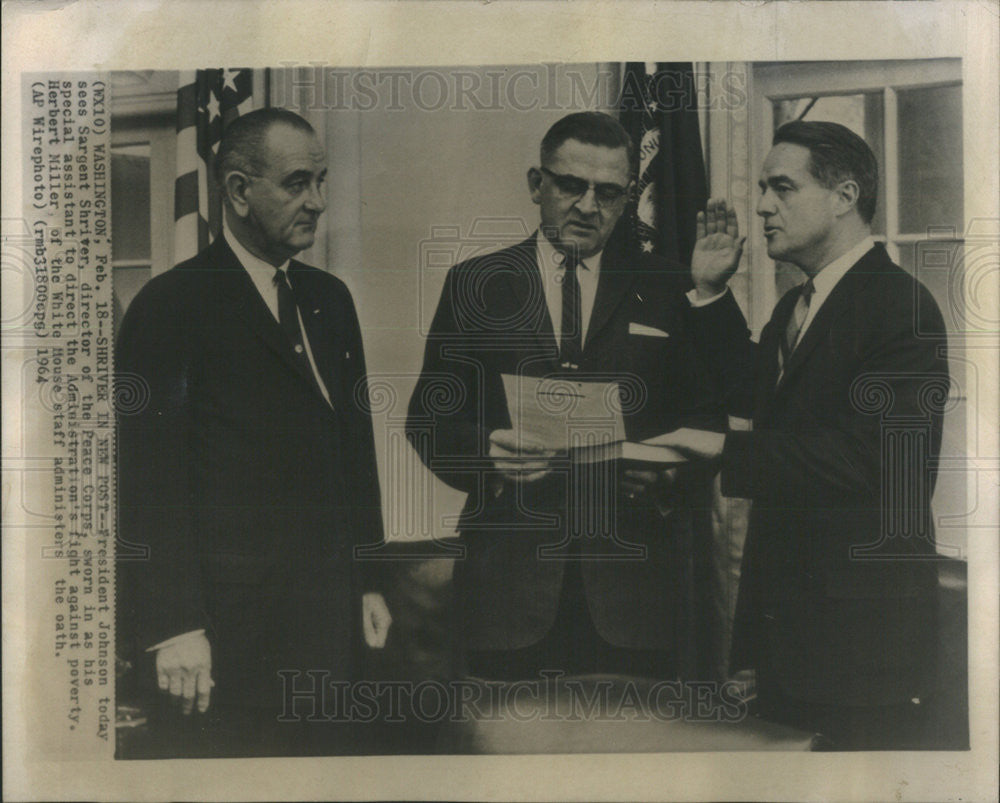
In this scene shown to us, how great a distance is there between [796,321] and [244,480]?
1.63m

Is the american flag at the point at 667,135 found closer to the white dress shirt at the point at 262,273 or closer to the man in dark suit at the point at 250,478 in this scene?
the man in dark suit at the point at 250,478

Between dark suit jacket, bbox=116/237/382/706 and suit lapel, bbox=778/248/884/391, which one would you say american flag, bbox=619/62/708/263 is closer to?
suit lapel, bbox=778/248/884/391

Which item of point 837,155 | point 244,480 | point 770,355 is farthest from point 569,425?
point 837,155

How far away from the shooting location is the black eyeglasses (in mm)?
2449

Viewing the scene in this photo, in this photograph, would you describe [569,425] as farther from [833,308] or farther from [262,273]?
[262,273]

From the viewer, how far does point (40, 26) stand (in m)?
2.46

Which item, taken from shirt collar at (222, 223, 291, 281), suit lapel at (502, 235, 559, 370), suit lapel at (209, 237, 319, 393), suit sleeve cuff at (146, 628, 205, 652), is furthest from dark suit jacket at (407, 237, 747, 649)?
suit sleeve cuff at (146, 628, 205, 652)

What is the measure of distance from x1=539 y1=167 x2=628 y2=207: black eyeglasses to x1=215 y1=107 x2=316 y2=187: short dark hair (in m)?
0.71

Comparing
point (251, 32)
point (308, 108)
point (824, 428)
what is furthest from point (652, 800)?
point (251, 32)

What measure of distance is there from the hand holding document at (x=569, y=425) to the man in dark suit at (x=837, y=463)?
12cm

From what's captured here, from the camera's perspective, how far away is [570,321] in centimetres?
244

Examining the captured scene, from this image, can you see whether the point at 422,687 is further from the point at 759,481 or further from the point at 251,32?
the point at 251,32

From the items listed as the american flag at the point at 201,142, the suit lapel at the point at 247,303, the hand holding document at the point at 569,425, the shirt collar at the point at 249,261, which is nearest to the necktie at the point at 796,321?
the hand holding document at the point at 569,425

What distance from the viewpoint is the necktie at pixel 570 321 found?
243 centimetres
